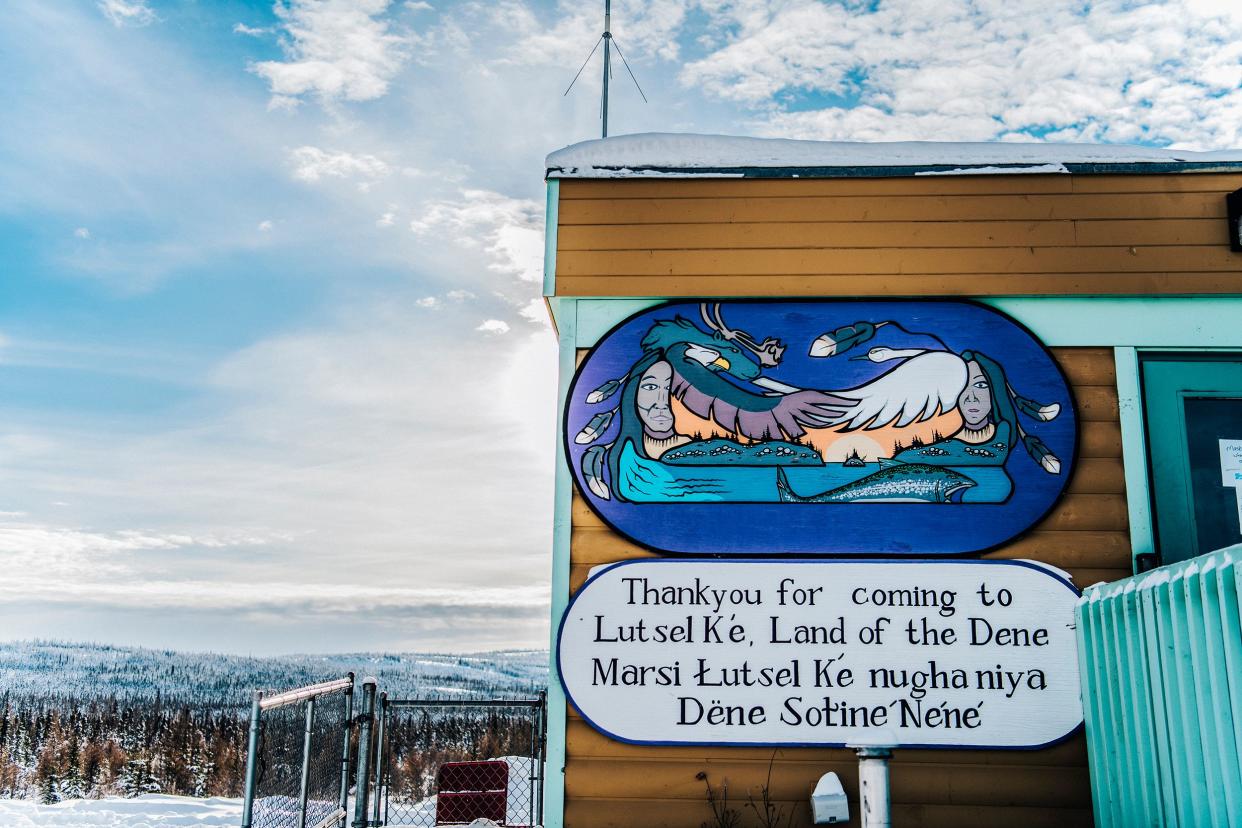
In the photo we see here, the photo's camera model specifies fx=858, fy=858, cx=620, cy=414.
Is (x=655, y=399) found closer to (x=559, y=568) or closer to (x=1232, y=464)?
(x=559, y=568)

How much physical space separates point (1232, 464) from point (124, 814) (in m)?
13.7

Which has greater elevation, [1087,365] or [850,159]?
[850,159]

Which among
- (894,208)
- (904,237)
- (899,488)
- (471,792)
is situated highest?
(894,208)

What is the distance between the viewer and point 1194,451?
459 cm

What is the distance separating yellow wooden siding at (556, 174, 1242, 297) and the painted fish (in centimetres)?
100

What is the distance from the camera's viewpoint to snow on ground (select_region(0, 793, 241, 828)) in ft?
37.5

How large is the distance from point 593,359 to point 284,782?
147 inches

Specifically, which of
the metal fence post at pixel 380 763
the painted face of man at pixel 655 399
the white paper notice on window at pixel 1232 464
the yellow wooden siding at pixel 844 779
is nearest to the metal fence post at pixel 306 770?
the metal fence post at pixel 380 763

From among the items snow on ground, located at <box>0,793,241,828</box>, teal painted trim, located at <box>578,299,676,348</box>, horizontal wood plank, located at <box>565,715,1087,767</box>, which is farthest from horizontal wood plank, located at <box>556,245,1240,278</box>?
snow on ground, located at <box>0,793,241,828</box>

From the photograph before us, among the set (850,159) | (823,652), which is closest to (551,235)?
(850,159)

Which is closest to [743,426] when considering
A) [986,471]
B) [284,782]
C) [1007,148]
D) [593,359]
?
[593,359]

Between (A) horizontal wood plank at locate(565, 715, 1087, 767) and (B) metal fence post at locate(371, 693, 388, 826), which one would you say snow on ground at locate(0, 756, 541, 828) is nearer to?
(B) metal fence post at locate(371, 693, 388, 826)

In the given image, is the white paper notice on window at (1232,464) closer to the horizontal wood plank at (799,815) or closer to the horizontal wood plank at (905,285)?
the horizontal wood plank at (905,285)

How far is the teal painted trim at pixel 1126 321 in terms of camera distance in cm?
465
